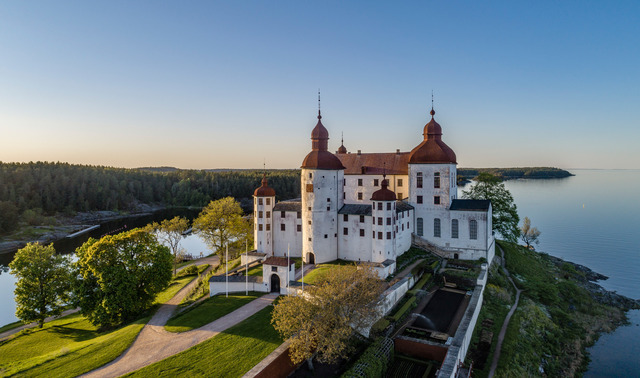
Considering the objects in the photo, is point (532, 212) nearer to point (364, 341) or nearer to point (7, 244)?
point (364, 341)

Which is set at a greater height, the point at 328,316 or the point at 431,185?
the point at 431,185

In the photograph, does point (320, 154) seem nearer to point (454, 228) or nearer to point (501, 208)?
point (454, 228)

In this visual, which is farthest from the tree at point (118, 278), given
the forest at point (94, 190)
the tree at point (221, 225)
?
the forest at point (94, 190)

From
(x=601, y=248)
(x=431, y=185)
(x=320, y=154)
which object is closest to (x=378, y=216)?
(x=320, y=154)

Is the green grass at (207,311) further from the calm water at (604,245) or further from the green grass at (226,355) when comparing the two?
the calm water at (604,245)

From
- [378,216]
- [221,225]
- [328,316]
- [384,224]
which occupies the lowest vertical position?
[328,316]

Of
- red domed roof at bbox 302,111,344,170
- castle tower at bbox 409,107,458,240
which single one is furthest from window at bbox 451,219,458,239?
red domed roof at bbox 302,111,344,170

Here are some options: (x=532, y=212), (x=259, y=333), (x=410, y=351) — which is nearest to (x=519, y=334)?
(x=410, y=351)
